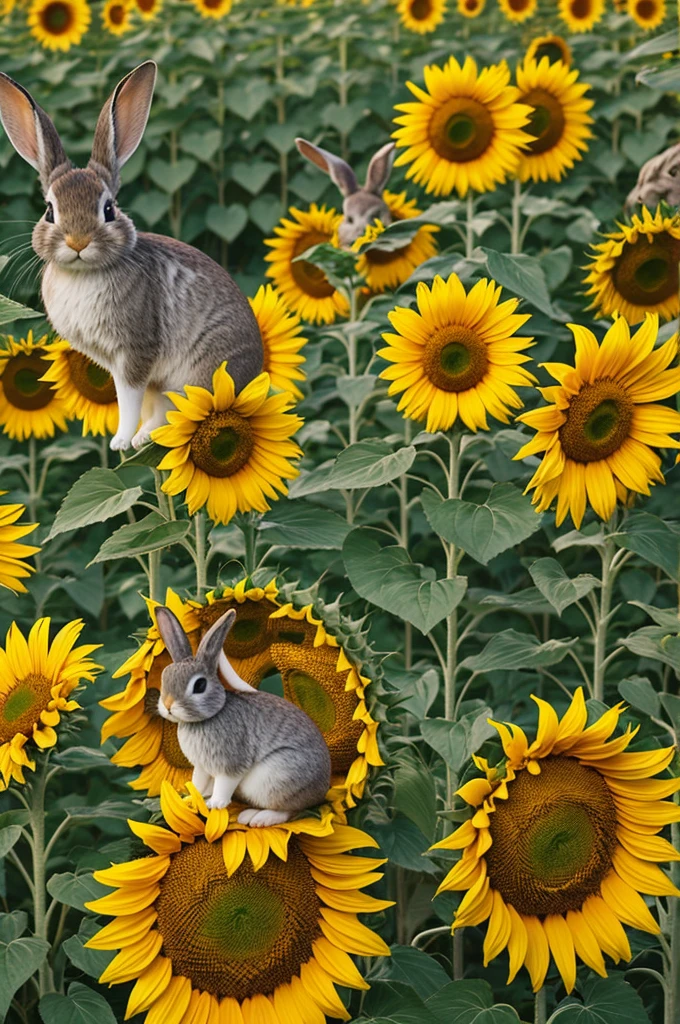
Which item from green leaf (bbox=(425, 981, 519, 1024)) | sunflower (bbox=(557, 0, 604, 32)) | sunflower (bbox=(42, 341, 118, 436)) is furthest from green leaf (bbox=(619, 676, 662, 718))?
sunflower (bbox=(557, 0, 604, 32))

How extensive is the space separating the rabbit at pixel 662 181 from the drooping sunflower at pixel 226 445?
0.81 metres

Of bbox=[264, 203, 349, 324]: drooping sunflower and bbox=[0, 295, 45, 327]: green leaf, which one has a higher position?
bbox=[0, 295, 45, 327]: green leaf

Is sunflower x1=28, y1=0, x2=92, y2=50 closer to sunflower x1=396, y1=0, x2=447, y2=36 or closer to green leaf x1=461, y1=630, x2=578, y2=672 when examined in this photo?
sunflower x1=396, y1=0, x2=447, y2=36

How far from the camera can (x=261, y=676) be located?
3.54 ft

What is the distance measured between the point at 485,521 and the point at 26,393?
557mm

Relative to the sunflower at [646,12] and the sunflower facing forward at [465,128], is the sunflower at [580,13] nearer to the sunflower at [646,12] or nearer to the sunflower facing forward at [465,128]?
the sunflower at [646,12]

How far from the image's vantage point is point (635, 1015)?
115 cm

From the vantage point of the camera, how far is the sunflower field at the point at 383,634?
0.95 metres

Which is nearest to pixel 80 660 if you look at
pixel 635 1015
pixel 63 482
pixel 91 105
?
pixel 635 1015

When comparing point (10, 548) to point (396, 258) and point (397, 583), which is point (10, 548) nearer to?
point (397, 583)

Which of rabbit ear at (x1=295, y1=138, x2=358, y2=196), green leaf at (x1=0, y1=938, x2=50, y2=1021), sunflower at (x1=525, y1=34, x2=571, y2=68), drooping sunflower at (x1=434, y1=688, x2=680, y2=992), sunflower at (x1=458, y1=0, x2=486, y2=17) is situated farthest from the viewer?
sunflower at (x1=458, y1=0, x2=486, y2=17)

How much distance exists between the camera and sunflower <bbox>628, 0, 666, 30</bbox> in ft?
8.66

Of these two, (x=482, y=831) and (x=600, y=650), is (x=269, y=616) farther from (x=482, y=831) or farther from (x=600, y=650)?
(x=600, y=650)

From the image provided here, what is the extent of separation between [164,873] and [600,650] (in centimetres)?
58
